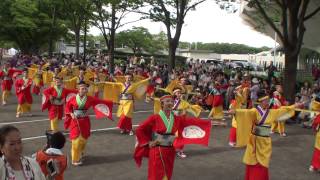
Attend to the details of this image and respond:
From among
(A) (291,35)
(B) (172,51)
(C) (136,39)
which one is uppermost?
(C) (136,39)

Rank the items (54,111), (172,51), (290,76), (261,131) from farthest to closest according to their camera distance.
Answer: (172,51) < (290,76) < (54,111) < (261,131)

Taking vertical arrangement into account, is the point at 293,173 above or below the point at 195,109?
below

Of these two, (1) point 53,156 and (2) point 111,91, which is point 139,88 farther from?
(1) point 53,156

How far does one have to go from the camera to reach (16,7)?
158 feet

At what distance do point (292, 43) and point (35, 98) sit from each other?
11.6 metres

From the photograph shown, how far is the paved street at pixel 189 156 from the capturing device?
920 cm

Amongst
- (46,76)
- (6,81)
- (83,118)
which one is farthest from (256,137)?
(46,76)

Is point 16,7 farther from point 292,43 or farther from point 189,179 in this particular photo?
point 189,179

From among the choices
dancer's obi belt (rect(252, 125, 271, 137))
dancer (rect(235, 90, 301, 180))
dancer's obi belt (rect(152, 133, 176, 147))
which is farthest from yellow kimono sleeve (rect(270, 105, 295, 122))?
dancer's obi belt (rect(152, 133, 176, 147))

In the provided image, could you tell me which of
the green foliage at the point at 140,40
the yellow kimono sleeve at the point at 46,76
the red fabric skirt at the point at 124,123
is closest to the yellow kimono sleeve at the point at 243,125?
the red fabric skirt at the point at 124,123

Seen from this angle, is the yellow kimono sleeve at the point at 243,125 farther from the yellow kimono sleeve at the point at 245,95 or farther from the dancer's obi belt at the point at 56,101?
the yellow kimono sleeve at the point at 245,95

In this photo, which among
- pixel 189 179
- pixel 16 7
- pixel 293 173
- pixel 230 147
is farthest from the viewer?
pixel 16 7

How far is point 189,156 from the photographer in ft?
35.6

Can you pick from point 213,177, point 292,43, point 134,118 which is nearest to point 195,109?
point 213,177
